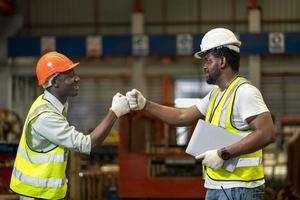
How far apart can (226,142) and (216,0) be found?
16402 mm

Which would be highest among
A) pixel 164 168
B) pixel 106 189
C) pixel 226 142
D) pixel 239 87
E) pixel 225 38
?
pixel 225 38

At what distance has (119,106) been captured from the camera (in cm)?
483

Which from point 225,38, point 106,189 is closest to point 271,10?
point 106,189

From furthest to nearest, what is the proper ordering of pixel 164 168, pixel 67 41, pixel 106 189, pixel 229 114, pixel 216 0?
1. pixel 216 0
2. pixel 67 41
3. pixel 106 189
4. pixel 164 168
5. pixel 229 114

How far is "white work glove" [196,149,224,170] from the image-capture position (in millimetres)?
4184

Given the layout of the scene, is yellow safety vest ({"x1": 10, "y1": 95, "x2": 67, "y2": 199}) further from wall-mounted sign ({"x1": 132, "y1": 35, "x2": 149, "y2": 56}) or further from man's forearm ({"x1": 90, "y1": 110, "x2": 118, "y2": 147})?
wall-mounted sign ({"x1": 132, "y1": 35, "x2": 149, "y2": 56})

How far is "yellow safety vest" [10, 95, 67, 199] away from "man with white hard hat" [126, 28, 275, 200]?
102 cm

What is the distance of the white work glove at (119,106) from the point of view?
4809mm

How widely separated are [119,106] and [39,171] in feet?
2.47

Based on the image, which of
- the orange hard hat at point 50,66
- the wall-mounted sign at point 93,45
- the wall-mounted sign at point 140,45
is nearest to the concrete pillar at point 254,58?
the wall-mounted sign at point 140,45

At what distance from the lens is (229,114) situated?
4273 mm

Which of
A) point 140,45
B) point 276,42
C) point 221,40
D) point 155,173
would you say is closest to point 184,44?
point 140,45

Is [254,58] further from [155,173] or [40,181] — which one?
[40,181]

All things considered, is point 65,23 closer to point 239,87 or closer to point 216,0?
point 216,0
